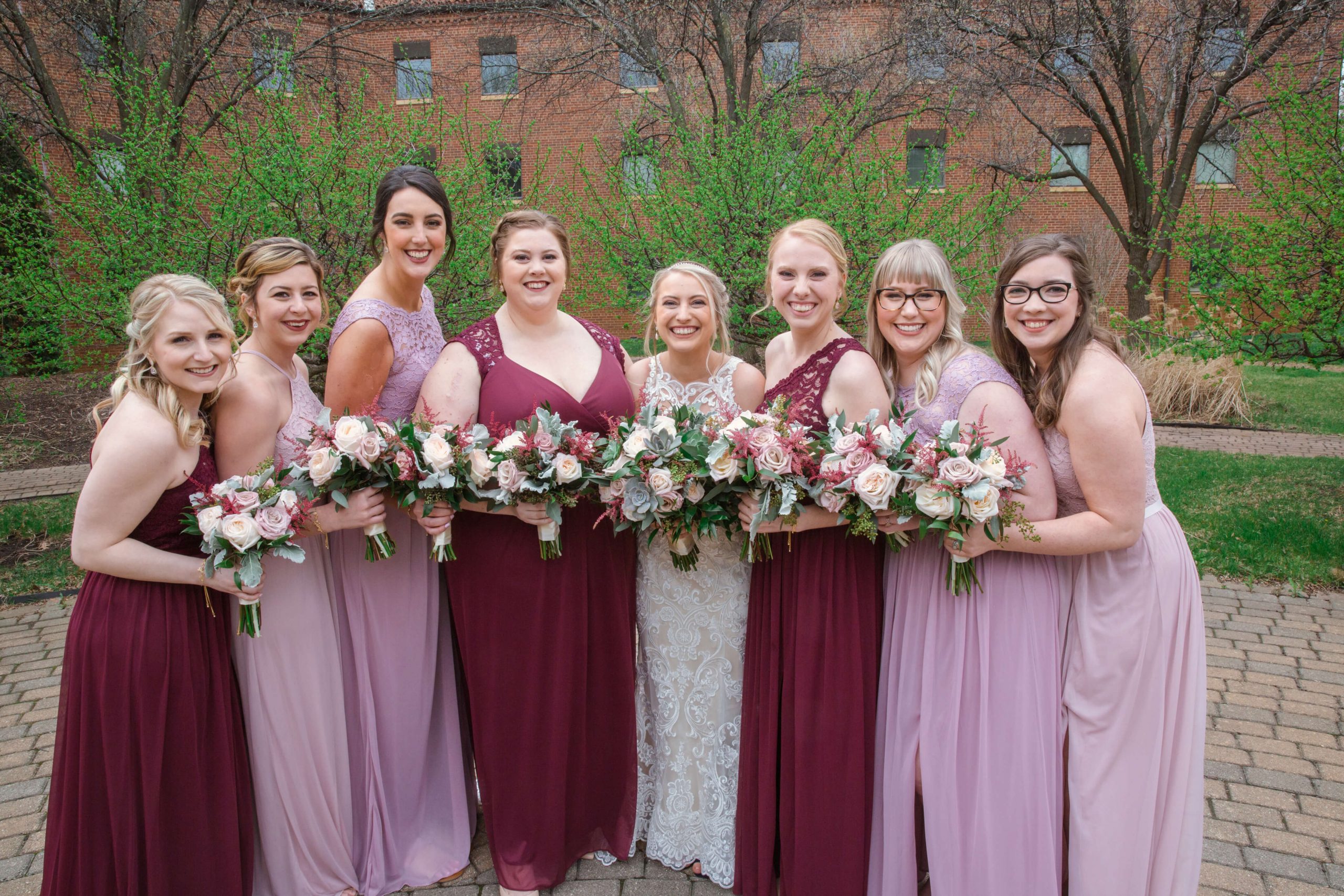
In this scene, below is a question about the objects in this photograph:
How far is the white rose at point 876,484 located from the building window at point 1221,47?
13401 millimetres

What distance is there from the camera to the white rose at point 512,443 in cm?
324

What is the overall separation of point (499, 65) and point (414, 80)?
2.56 metres

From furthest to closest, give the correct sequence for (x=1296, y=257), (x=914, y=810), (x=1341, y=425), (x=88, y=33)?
(x=88, y=33)
(x=1341, y=425)
(x=1296, y=257)
(x=914, y=810)

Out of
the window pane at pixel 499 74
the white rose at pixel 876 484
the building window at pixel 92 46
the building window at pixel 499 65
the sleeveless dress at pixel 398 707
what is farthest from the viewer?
the building window at pixel 499 65

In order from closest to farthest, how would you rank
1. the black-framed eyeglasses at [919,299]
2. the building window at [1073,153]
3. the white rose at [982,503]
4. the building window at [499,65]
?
the white rose at [982,503] < the black-framed eyeglasses at [919,299] < the building window at [499,65] < the building window at [1073,153]

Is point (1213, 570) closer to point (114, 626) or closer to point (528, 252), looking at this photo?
point (528, 252)

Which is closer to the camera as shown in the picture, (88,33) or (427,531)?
(427,531)

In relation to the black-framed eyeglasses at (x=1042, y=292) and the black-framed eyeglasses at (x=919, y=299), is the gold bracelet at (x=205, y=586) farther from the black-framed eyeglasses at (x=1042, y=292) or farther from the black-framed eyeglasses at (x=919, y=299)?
the black-framed eyeglasses at (x=1042, y=292)

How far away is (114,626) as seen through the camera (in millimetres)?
3035

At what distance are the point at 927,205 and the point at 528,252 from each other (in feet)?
21.7

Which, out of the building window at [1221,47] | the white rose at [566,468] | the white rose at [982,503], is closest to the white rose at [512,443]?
the white rose at [566,468]

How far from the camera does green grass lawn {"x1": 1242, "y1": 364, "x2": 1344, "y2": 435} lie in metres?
14.6

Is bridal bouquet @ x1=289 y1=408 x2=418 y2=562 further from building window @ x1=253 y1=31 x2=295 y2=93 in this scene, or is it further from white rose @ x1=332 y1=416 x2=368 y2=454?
building window @ x1=253 y1=31 x2=295 y2=93

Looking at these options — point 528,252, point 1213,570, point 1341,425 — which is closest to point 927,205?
point 1213,570
